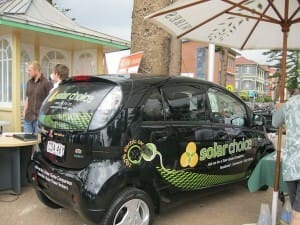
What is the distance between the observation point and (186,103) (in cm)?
443

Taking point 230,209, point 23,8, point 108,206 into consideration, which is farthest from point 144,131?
→ point 23,8

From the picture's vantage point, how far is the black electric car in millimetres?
3551

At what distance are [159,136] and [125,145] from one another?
48 centimetres

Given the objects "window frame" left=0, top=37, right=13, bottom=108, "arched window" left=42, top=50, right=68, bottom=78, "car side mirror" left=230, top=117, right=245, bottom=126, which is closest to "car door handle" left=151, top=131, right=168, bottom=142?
"car side mirror" left=230, top=117, right=245, bottom=126

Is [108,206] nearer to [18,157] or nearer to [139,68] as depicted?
[18,157]

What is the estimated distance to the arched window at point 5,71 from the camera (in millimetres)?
8627

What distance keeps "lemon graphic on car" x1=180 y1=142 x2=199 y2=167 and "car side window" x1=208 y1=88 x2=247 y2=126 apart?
596 millimetres

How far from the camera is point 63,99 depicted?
4070 mm

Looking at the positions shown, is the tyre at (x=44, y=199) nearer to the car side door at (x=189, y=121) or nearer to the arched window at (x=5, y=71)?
the car side door at (x=189, y=121)

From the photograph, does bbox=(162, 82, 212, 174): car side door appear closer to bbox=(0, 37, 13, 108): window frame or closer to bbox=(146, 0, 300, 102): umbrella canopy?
bbox=(146, 0, 300, 102): umbrella canopy

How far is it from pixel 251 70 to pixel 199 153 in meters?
93.8

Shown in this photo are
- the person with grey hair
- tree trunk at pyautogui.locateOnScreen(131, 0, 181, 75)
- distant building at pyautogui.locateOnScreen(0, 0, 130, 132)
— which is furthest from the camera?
distant building at pyautogui.locateOnScreen(0, 0, 130, 132)

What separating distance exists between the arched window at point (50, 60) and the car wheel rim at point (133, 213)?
23.0 ft

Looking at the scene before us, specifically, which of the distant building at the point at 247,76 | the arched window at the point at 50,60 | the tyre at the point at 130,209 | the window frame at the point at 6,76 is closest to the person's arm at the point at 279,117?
the tyre at the point at 130,209
